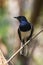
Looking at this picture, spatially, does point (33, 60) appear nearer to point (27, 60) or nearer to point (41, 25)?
point (27, 60)

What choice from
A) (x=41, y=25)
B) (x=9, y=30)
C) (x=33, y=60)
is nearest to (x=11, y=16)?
(x=9, y=30)

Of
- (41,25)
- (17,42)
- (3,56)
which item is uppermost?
(41,25)

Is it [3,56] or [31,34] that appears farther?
[3,56]

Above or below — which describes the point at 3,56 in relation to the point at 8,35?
below
